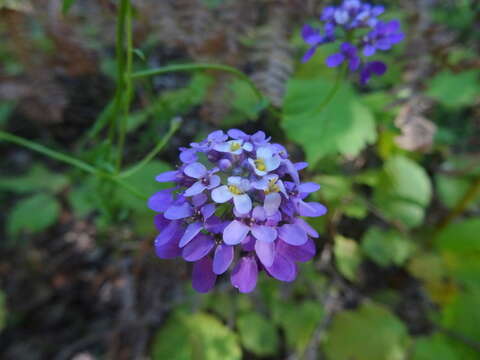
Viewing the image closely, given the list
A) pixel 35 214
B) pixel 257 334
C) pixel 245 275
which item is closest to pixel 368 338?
pixel 257 334

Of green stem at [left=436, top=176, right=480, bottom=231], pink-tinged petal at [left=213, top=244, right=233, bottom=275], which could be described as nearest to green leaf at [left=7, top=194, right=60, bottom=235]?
pink-tinged petal at [left=213, top=244, right=233, bottom=275]

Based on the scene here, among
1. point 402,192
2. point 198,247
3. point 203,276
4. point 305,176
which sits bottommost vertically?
point 402,192

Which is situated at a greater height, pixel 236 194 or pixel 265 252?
pixel 236 194

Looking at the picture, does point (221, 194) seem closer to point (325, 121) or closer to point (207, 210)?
point (207, 210)

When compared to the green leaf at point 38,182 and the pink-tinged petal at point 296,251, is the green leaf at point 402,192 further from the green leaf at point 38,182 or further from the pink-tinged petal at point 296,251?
the green leaf at point 38,182

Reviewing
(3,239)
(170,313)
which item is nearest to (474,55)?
(170,313)

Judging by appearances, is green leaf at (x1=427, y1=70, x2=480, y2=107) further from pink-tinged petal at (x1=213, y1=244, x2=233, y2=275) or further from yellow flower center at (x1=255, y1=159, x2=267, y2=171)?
pink-tinged petal at (x1=213, y1=244, x2=233, y2=275)

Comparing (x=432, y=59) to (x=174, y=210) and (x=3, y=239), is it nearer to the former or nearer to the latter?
(x=174, y=210)
